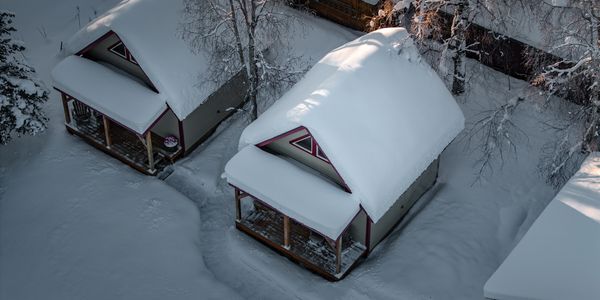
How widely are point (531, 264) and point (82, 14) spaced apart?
2450 cm

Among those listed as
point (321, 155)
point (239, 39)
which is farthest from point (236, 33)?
point (321, 155)

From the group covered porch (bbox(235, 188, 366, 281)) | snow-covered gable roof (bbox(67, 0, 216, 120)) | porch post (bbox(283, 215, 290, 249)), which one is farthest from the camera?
snow-covered gable roof (bbox(67, 0, 216, 120))

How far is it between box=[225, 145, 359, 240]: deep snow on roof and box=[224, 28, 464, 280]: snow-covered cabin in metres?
0.03

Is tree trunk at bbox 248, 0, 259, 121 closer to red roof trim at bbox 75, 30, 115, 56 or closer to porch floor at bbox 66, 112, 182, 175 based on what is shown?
porch floor at bbox 66, 112, 182, 175

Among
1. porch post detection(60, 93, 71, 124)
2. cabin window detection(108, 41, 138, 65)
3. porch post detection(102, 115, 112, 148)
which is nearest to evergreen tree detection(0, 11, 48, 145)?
porch post detection(60, 93, 71, 124)

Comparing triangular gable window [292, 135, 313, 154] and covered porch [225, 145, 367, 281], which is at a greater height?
triangular gable window [292, 135, 313, 154]

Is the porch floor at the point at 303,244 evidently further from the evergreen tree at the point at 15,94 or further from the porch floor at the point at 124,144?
the evergreen tree at the point at 15,94

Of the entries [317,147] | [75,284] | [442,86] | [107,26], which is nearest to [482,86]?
[442,86]

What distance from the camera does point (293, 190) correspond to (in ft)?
82.0

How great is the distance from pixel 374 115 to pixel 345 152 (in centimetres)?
185

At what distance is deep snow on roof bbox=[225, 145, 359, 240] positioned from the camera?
24188 millimetres

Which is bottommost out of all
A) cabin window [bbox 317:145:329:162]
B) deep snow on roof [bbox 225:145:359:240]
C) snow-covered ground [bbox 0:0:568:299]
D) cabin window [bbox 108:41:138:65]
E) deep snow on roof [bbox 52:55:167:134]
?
snow-covered ground [bbox 0:0:568:299]

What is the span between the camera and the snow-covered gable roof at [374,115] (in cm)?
2412

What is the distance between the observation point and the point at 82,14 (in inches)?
1467
